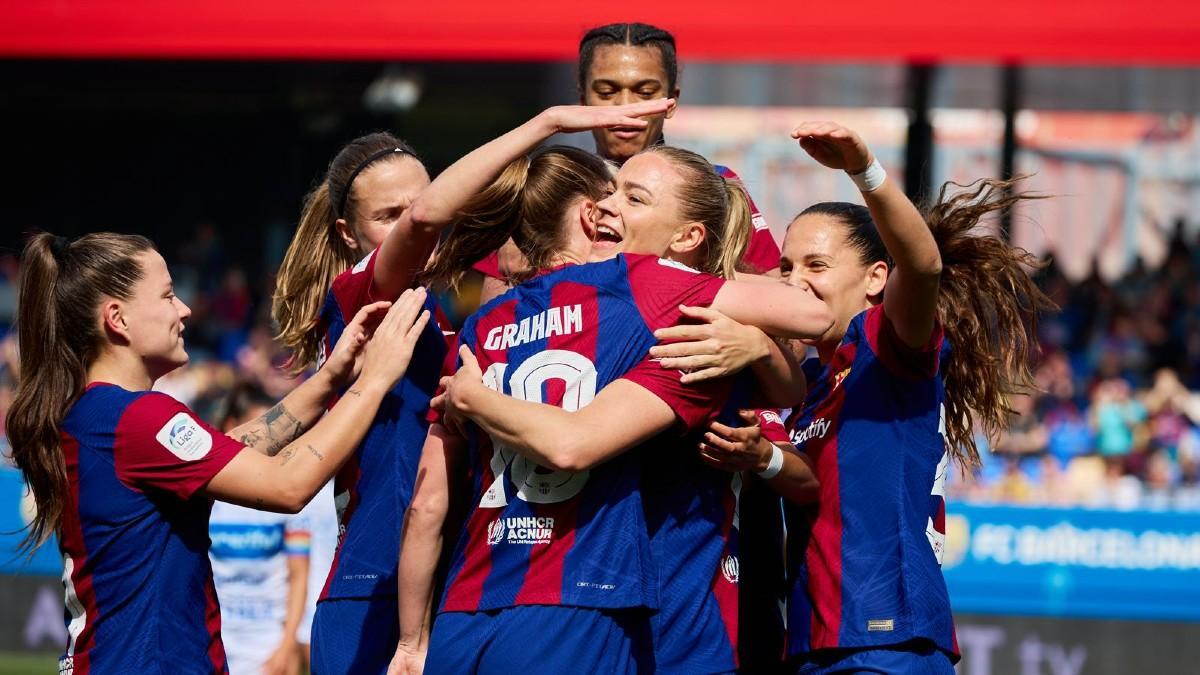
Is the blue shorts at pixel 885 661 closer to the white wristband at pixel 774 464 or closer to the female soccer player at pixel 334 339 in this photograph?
the white wristband at pixel 774 464

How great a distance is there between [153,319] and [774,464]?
154 cm

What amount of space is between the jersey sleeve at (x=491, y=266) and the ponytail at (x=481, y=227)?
13mm

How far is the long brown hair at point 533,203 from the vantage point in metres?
3.42

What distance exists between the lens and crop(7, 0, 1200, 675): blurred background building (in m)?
8.38

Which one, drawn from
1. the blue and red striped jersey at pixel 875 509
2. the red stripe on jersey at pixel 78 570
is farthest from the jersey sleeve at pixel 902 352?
the red stripe on jersey at pixel 78 570

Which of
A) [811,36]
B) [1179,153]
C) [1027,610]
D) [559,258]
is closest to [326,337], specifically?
[559,258]

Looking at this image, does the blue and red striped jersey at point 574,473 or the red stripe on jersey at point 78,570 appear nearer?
the blue and red striped jersey at point 574,473

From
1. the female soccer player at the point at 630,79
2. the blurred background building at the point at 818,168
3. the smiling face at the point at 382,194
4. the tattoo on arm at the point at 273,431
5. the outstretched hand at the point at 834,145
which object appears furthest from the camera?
the blurred background building at the point at 818,168

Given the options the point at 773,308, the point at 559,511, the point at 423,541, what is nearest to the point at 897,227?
the point at 773,308

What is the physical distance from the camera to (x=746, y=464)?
3.18 meters

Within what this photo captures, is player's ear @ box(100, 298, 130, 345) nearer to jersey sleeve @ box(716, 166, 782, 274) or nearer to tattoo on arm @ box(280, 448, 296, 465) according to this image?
tattoo on arm @ box(280, 448, 296, 465)

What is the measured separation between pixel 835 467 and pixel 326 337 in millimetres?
1431

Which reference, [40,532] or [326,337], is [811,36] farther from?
[40,532]

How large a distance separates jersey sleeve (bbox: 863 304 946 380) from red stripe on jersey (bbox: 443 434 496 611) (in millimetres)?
1023
